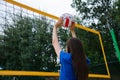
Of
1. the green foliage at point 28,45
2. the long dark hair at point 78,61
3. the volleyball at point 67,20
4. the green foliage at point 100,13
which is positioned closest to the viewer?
the long dark hair at point 78,61

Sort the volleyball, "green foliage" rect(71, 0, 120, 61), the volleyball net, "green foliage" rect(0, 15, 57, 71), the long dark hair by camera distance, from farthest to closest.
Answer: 1. "green foliage" rect(71, 0, 120, 61)
2. "green foliage" rect(0, 15, 57, 71)
3. the volleyball net
4. the volleyball
5. the long dark hair

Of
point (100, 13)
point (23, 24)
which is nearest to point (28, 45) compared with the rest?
point (23, 24)

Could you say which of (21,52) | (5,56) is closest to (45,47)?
(21,52)

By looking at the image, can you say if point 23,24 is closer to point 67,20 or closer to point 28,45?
point 28,45

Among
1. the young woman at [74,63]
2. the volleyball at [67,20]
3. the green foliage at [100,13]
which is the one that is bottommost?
the young woman at [74,63]

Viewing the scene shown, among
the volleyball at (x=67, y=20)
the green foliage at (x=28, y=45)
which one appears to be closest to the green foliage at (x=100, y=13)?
the green foliage at (x=28, y=45)

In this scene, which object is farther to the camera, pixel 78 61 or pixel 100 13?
pixel 100 13

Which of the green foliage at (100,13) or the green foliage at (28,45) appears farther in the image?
the green foliage at (100,13)

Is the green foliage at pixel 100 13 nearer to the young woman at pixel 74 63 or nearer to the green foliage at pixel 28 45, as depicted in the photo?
the green foliage at pixel 28 45

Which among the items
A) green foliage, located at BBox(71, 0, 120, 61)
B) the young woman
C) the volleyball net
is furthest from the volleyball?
green foliage, located at BBox(71, 0, 120, 61)

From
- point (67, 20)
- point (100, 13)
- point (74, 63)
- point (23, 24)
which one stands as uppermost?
point (100, 13)

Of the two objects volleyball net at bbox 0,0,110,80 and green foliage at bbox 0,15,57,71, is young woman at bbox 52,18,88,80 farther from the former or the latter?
green foliage at bbox 0,15,57,71

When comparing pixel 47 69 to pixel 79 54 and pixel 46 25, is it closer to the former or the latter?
pixel 46 25

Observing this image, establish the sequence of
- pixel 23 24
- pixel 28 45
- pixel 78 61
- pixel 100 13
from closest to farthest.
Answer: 1. pixel 78 61
2. pixel 28 45
3. pixel 23 24
4. pixel 100 13
